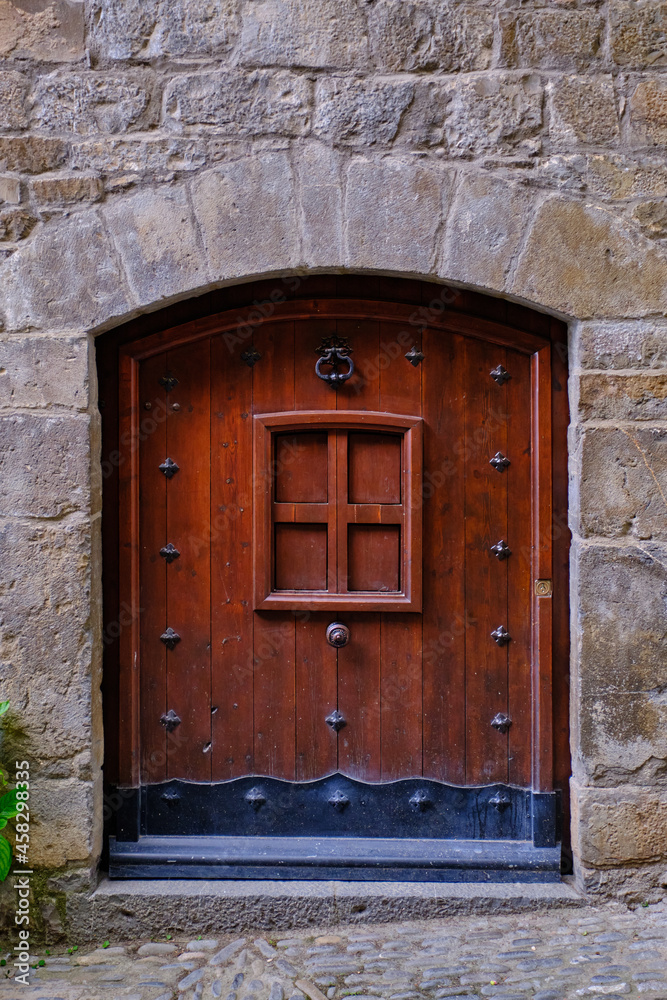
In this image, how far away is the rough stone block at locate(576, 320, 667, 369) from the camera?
2314mm

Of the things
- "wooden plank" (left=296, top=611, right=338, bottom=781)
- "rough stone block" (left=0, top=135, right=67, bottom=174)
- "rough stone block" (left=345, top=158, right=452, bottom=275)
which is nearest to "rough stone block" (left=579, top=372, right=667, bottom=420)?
"rough stone block" (left=345, top=158, right=452, bottom=275)

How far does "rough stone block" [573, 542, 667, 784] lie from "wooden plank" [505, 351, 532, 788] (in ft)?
0.70

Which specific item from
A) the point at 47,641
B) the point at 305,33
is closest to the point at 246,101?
the point at 305,33

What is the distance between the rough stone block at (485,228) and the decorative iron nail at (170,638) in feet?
5.19

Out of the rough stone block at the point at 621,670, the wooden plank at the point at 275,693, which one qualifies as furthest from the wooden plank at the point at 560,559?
the wooden plank at the point at 275,693

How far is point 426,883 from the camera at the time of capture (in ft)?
8.02

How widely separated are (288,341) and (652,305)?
4.05 ft

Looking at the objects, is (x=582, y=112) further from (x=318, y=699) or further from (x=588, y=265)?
(x=318, y=699)

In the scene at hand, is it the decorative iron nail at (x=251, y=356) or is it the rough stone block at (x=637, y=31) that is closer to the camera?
the rough stone block at (x=637, y=31)

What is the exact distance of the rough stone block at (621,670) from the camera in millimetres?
2354

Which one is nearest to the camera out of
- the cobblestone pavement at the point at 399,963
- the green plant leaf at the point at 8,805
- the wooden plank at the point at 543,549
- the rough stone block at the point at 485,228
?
the cobblestone pavement at the point at 399,963

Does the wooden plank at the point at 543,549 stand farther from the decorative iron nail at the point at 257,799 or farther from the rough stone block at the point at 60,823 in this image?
the rough stone block at the point at 60,823

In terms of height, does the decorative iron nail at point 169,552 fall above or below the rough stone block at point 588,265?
below

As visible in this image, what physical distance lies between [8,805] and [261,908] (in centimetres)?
90
